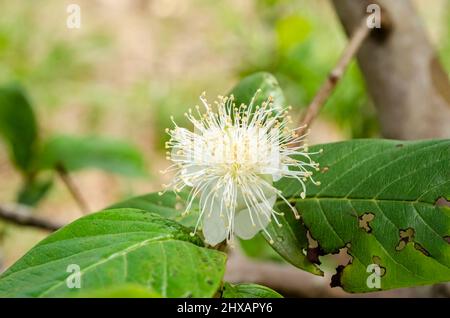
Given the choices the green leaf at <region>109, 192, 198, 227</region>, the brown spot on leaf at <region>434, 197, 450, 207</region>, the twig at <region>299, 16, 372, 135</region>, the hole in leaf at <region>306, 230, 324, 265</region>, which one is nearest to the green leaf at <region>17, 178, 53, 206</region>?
the green leaf at <region>109, 192, 198, 227</region>

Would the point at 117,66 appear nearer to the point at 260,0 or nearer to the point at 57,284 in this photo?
the point at 260,0

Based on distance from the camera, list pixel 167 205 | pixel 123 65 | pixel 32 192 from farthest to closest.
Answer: pixel 123 65 < pixel 32 192 < pixel 167 205

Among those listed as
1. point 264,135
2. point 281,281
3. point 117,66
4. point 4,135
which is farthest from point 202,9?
point 264,135

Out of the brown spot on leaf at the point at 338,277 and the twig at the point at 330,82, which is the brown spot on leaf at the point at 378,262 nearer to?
the brown spot on leaf at the point at 338,277

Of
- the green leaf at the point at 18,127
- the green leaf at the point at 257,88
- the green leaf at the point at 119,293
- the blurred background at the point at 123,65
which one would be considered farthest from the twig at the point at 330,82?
the blurred background at the point at 123,65

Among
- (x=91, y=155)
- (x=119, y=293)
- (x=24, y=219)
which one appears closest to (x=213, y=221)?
(x=119, y=293)

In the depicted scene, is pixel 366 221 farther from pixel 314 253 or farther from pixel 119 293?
pixel 119 293
